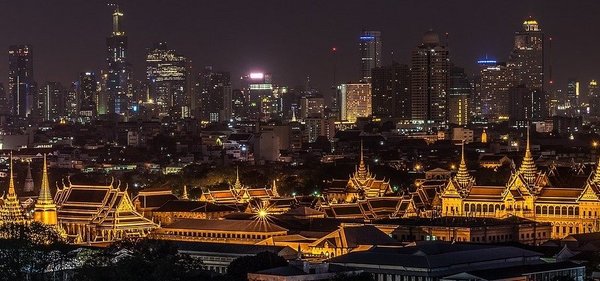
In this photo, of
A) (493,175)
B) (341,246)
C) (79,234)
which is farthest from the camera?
(493,175)

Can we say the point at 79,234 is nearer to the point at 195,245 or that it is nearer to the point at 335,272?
the point at 195,245

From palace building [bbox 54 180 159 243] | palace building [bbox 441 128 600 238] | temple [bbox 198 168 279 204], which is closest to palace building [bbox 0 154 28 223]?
palace building [bbox 54 180 159 243]

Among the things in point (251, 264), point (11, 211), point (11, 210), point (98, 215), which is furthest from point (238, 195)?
point (251, 264)

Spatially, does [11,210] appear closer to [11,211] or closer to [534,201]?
[11,211]

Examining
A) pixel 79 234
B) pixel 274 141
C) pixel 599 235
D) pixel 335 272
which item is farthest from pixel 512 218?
pixel 274 141

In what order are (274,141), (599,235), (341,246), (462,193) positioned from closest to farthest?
(341,246) → (599,235) → (462,193) → (274,141)

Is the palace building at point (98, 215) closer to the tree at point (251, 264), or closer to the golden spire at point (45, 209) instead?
the golden spire at point (45, 209)

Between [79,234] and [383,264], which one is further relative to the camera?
[79,234]
